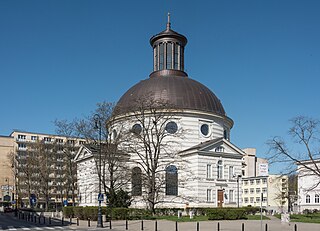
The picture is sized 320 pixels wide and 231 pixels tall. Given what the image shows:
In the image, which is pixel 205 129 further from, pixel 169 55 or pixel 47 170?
pixel 47 170

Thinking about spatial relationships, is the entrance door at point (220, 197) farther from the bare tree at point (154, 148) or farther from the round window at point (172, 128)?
the round window at point (172, 128)

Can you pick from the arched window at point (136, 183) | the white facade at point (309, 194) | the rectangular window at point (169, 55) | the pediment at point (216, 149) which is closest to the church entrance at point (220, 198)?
the pediment at point (216, 149)

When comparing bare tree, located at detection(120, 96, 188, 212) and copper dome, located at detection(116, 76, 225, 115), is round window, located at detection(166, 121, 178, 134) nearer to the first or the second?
bare tree, located at detection(120, 96, 188, 212)

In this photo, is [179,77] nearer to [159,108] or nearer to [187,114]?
[187,114]

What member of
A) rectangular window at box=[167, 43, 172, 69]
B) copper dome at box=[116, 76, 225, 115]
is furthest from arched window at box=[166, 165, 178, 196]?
rectangular window at box=[167, 43, 172, 69]

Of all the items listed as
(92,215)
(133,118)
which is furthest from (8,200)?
(92,215)

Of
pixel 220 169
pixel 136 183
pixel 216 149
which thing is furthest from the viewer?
pixel 220 169

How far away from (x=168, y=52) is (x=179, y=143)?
17485 mm

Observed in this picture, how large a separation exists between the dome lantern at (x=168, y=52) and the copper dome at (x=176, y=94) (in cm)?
452

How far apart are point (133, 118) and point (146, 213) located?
18.3 m

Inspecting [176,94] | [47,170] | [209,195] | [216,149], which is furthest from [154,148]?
[47,170]

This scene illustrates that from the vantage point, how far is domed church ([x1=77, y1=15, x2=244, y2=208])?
5416cm

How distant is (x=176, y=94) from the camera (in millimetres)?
60844

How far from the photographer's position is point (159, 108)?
54156 millimetres
